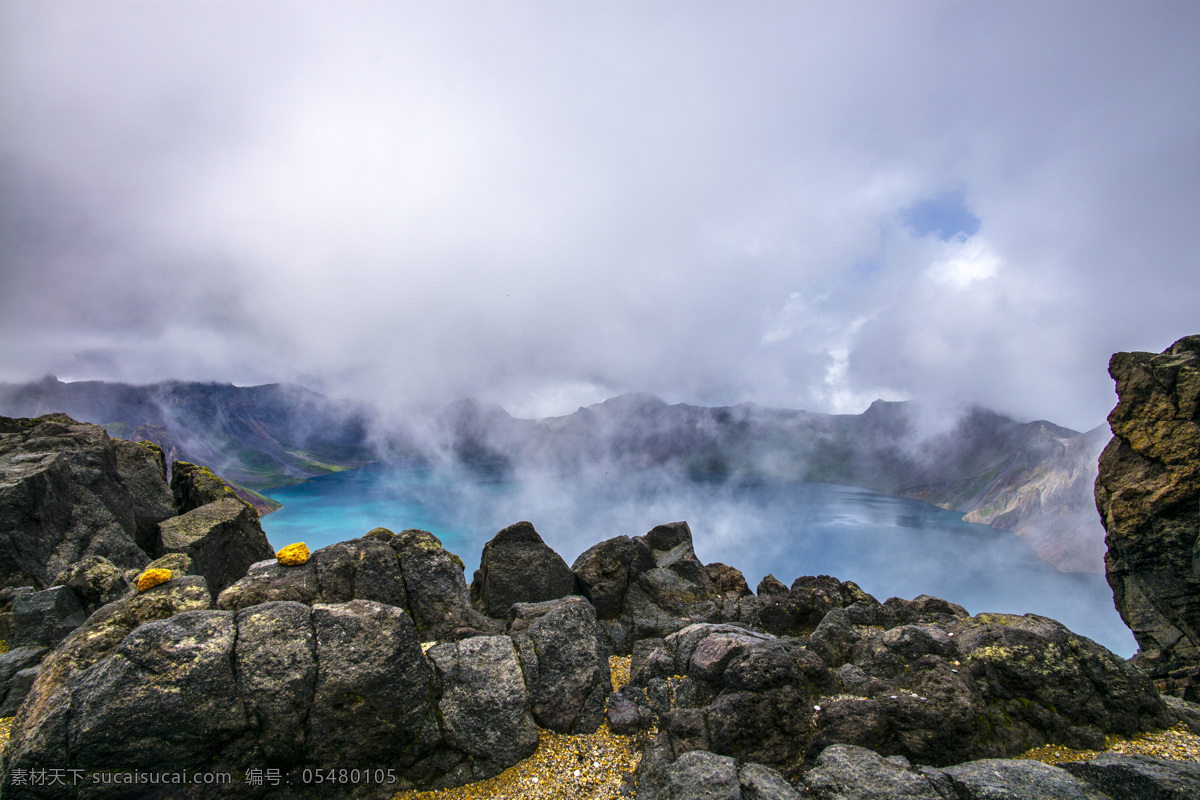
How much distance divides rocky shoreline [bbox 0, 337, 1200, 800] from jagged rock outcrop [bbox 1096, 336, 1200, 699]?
8.39 meters

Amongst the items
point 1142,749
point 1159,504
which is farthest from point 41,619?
point 1159,504

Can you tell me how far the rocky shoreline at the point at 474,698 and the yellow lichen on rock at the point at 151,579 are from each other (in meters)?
0.08

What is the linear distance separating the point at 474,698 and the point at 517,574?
9.14m

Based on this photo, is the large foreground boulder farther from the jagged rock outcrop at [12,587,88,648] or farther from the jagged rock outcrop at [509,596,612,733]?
the jagged rock outcrop at [12,587,88,648]

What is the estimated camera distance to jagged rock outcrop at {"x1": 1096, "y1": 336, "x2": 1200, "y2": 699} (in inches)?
706

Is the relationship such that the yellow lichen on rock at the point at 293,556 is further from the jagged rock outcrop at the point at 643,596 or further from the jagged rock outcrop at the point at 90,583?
the jagged rock outcrop at the point at 643,596

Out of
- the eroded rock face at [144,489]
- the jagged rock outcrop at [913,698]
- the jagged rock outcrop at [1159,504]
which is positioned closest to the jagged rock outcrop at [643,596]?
the jagged rock outcrop at [913,698]

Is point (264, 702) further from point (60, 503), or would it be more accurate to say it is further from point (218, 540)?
point (60, 503)

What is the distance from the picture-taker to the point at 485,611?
20.7m

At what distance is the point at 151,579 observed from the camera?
11.7 meters

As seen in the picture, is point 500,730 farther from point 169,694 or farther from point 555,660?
point 169,694

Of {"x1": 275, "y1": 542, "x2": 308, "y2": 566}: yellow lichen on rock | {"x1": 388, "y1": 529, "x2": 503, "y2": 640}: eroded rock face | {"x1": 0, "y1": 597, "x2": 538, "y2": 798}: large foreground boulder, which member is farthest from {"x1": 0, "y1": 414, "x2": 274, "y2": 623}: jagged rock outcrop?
{"x1": 0, "y1": 597, "x2": 538, "y2": 798}: large foreground boulder

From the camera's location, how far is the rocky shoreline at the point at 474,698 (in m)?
9.06

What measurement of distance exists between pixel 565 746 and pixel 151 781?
8.59 m
